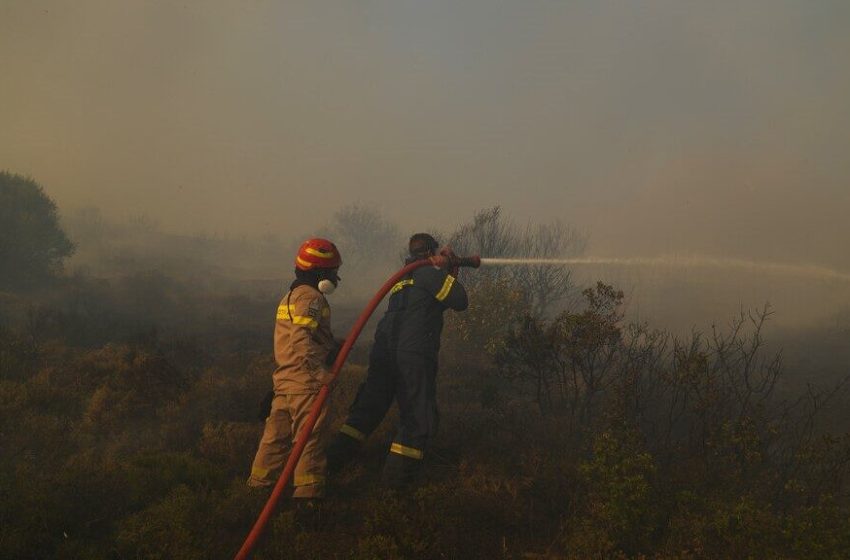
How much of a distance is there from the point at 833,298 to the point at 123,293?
35.0m

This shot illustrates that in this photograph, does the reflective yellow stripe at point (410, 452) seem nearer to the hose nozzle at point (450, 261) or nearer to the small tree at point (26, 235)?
the hose nozzle at point (450, 261)

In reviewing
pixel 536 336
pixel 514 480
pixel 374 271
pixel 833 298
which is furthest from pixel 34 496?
pixel 374 271

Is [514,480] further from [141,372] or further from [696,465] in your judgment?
[141,372]

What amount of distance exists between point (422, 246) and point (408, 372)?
1.32m

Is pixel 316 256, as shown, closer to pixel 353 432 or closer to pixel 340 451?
pixel 353 432

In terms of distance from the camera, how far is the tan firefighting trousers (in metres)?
4.58

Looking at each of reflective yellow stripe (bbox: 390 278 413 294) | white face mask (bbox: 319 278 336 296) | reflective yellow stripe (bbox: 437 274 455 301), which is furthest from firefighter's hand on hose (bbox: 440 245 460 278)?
white face mask (bbox: 319 278 336 296)

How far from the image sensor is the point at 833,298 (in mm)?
31141

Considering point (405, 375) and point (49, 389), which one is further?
point (49, 389)

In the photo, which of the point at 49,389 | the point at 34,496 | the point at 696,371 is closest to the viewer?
the point at 34,496

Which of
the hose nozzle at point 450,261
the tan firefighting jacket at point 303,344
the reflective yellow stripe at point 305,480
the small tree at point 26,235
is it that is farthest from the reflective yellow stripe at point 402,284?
the small tree at point 26,235

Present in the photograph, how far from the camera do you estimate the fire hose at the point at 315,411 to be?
393cm

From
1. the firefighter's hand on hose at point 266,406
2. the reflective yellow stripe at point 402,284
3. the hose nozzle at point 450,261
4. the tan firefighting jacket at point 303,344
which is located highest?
the hose nozzle at point 450,261

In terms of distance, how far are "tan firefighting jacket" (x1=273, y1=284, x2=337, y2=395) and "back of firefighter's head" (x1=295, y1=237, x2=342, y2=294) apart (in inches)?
3.3
